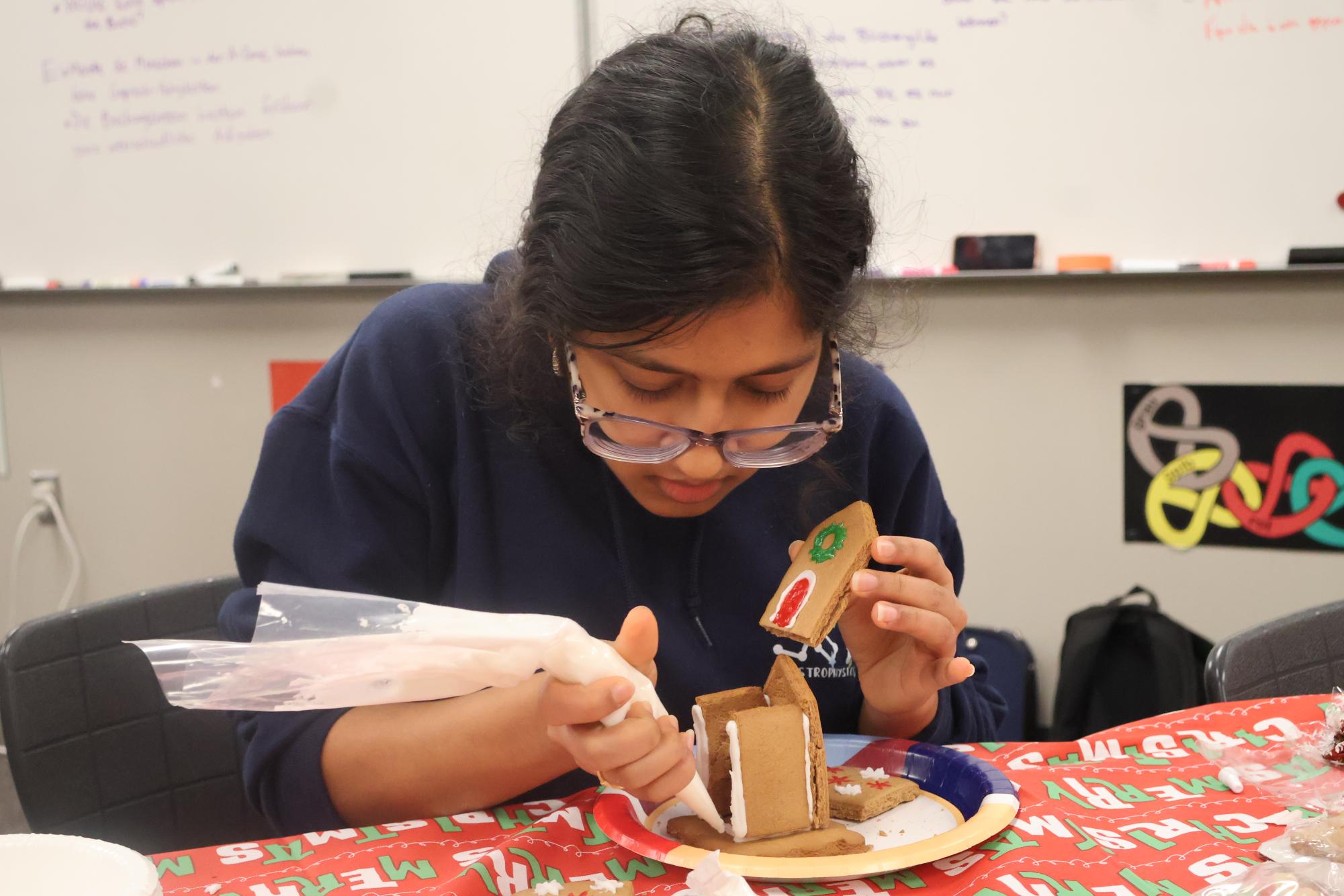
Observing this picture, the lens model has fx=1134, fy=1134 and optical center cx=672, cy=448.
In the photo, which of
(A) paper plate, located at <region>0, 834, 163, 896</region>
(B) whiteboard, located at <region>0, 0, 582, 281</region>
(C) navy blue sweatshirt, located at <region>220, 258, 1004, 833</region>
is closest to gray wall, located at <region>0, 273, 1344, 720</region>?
(B) whiteboard, located at <region>0, 0, 582, 281</region>

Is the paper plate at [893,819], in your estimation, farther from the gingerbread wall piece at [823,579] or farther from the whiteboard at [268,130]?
the whiteboard at [268,130]

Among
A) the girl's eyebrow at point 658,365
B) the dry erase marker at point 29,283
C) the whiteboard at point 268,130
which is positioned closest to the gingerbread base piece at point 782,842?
the girl's eyebrow at point 658,365

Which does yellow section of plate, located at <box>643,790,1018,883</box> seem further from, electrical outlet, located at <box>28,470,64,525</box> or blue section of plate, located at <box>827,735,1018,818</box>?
electrical outlet, located at <box>28,470,64,525</box>

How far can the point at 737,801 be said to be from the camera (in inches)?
34.6

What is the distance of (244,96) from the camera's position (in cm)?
260

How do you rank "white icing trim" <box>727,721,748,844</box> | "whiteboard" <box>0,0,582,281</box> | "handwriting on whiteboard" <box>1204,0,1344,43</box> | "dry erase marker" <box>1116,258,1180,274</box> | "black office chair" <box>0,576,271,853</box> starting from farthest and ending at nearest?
1. "whiteboard" <box>0,0,582,281</box>
2. "dry erase marker" <box>1116,258,1180,274</box>
3. "handwriting on whiteboard" <box>1204,0,1344,43</box>
4. "black office chair" <box>0,576,271,853</box>
5. "white icing trim" <box>727,721,748,844</box>

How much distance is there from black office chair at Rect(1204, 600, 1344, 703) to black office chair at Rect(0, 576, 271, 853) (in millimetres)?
1133

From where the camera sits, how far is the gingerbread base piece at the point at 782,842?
0.84 meters

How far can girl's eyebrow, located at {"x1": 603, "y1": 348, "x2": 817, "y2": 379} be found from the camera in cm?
91

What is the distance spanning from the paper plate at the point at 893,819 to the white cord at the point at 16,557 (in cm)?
258

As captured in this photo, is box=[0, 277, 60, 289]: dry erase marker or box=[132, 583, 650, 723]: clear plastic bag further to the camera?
box=[0, 277, 60, 289]: dry erase marker

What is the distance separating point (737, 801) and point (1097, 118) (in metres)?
1.61

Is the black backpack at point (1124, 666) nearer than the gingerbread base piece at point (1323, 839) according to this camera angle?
No

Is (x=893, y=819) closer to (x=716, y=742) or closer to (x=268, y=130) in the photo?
(x=716, y=742)
